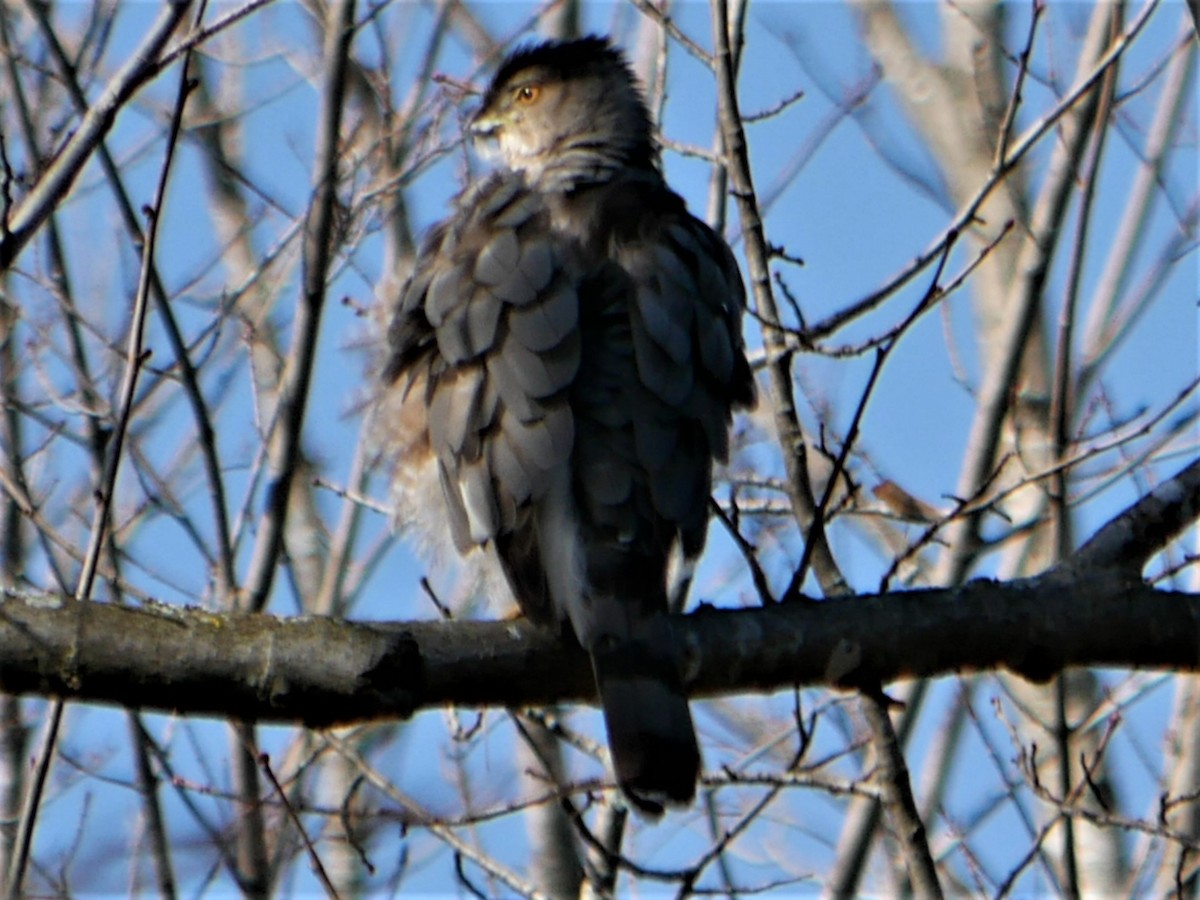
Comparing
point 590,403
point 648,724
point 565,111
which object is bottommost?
point 648,724

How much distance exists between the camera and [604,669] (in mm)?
3650

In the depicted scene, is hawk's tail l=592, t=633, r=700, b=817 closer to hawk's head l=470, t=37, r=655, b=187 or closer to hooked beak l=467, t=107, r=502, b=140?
hawk's head l=470, t=37, r=655, b=187

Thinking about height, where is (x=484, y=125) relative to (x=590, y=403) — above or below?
above

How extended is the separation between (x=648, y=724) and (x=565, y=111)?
2.70 metres

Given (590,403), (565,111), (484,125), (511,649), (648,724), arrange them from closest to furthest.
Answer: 1. (511,649)
2. (648,724)
3. (590,403)
4. (565,111)
5. (484,125)

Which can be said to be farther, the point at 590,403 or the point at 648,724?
the point at 590,403

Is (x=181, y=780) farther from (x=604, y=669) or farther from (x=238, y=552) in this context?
(x=604, y=669)

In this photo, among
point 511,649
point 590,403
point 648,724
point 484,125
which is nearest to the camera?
point 511,649

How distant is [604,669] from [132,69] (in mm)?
1605

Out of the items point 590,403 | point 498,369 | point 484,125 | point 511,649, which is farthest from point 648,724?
point 484,125

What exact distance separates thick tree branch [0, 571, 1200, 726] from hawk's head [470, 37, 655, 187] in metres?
2.16

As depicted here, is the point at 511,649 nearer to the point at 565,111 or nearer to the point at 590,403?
the point at 590,403

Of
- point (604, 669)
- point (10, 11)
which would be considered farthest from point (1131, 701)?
point (10, 11)

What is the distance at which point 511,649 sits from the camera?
3.46m
